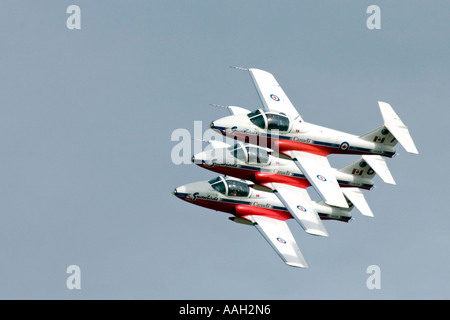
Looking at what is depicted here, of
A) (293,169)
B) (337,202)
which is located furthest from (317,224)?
(293,169)

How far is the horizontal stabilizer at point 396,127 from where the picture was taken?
8394 cm

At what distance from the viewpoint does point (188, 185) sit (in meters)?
88.4

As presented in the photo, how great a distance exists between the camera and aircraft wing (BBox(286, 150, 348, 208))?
A: 8062cm

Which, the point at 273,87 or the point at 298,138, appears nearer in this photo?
the point at 298,138

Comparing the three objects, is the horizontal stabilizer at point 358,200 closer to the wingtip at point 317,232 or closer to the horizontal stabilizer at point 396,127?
the horizontal stabilizer at point 396,127

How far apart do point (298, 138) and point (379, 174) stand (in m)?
6.80

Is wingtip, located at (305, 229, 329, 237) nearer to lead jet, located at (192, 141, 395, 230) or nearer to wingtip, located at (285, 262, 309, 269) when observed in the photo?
wingtip, located at (285, 262, 309, 269)

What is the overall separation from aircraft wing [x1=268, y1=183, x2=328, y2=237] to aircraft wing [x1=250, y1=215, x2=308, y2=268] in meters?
3.20

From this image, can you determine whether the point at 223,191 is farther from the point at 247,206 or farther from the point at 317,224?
the point at 317,224

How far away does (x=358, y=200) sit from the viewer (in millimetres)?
88750

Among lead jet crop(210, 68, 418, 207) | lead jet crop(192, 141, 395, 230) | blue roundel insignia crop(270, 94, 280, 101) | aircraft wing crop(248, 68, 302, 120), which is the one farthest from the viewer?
blue roundel insignia crop(270, 94, 280, 101)

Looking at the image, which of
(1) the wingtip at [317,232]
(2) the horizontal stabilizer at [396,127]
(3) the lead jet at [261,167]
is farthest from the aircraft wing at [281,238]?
(2) the horizontal stabilizer at [396,127]

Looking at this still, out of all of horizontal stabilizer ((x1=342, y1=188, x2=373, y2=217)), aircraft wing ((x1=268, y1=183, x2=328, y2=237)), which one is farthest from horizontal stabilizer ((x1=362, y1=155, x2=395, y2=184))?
aircraft wing ((x1=268, y1=183, x2=328, y2=237))

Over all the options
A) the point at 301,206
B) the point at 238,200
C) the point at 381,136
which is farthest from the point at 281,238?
the point at 381,136
